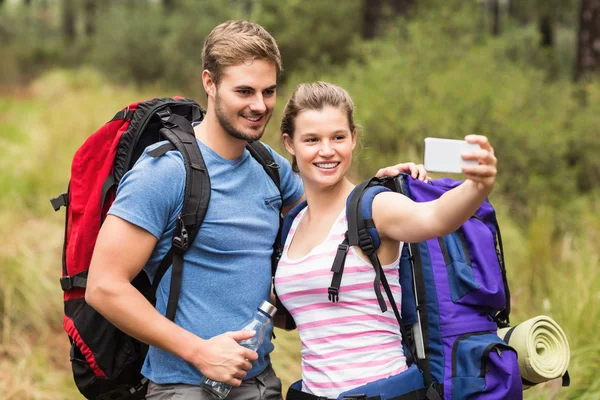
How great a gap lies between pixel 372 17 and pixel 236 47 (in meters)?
9.23

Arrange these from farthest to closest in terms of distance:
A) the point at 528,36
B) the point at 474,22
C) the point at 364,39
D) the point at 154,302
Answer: the point at 528,36
the point at 364,39
the point at 474,22
the point at 154,302

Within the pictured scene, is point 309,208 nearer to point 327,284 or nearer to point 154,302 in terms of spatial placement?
point 327,284

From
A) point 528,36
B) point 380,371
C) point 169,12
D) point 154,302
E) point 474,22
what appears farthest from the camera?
point 169,12

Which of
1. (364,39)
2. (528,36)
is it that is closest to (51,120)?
(364,39)

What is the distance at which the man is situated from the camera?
2539mm

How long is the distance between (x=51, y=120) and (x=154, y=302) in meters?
9.28

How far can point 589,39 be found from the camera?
9602 mm

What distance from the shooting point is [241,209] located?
283cm

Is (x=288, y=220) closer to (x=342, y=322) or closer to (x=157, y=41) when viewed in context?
(x=342, y=322)

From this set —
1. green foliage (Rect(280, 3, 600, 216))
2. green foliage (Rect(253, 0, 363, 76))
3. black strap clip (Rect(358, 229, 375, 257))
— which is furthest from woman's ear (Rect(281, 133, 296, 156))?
green foliage (Rect(253, 0, 363, 76))

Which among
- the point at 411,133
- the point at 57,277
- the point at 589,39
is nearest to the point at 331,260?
the point at 57,277

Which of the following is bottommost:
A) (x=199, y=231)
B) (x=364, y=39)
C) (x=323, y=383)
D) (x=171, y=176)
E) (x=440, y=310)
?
(x=323, y=383)

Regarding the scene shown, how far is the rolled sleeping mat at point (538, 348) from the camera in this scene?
2796 millimetres

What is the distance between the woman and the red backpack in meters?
0.47
